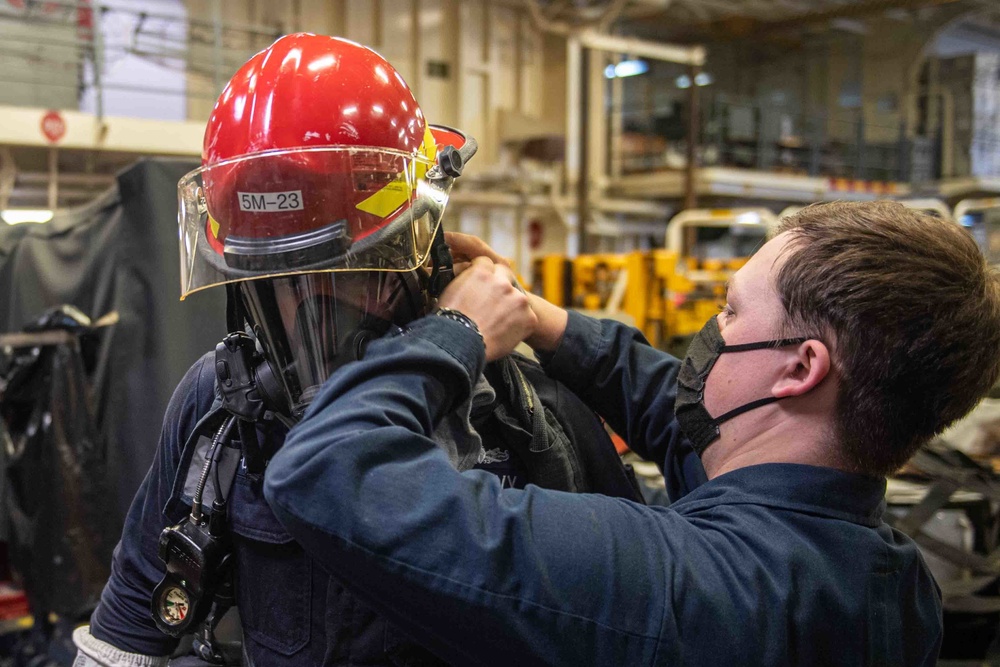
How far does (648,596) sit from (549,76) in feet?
37.6

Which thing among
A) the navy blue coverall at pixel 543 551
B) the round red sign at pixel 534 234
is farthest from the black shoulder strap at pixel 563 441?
the round red sign at pixel 534 234

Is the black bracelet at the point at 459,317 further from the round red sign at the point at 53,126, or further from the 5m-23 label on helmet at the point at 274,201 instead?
the round red sign at the point at 53,126

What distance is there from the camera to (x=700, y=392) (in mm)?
1302

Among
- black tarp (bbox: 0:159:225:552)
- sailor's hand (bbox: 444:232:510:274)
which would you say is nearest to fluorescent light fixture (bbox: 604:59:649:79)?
black tarp (bbox: 0:159:225:552)

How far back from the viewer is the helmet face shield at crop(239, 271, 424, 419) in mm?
1195

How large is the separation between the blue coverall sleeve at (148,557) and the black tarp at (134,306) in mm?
1326

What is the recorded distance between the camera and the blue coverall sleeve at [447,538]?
37.3 inches

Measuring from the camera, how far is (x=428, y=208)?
1260 millimetres

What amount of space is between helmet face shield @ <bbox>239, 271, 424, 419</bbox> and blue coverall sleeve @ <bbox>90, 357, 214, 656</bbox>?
28 centimetres

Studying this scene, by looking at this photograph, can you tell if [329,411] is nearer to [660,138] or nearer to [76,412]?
[76,412]

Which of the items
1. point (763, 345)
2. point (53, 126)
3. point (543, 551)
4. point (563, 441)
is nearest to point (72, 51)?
point (53, 126)

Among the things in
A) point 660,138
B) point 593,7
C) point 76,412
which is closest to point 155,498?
point 76,412

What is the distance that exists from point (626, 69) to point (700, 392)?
12.8m

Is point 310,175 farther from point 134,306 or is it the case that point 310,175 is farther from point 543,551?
point 134,306
